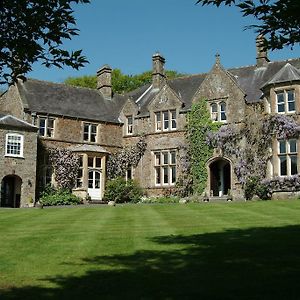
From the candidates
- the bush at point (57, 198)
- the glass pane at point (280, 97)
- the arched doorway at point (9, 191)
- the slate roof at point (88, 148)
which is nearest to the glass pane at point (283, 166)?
the glass pane at point (280, 97)

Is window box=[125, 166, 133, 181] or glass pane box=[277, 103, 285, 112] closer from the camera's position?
glass pane box=[277, 103, 285, 112]

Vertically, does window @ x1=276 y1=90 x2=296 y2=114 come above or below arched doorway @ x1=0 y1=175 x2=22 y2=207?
above

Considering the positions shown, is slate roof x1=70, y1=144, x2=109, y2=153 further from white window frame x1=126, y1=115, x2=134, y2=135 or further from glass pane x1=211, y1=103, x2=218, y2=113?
glass pane x1=211, y1=103, x2=218, y2=113

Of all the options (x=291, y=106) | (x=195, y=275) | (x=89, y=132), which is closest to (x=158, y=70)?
(x=89, y=132)

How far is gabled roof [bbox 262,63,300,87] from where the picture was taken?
31784mm

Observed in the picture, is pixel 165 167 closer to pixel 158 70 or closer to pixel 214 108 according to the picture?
pixel 214 108

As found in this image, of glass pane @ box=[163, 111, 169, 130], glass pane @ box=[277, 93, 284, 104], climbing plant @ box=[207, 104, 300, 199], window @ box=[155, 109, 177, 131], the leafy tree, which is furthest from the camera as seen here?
the leafy tree

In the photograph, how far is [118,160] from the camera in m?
39.7

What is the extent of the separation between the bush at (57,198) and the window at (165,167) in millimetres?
6553

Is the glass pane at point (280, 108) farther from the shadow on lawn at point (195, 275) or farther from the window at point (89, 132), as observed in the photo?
the shadow on lawn at point (195, 275)

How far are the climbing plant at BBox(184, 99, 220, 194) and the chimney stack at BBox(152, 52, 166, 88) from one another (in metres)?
6.87

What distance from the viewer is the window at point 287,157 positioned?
103 ft

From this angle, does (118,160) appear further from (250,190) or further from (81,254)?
(81,254)

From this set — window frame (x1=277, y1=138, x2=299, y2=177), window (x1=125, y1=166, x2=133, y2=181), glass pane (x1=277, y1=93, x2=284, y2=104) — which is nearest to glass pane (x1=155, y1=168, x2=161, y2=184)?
window (x1=125, y1=166, x2=133, y2=181)
